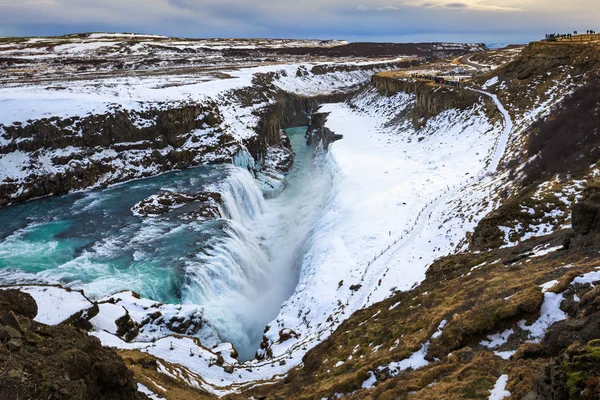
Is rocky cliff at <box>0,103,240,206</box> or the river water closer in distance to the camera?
the river water

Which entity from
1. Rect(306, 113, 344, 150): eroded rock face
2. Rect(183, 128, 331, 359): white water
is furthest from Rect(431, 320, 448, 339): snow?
Rect(306, 113, 344, 150): eroded rock face

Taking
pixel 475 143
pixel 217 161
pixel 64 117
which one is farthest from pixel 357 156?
pixel 64 117

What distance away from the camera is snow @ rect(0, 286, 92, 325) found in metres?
13.5

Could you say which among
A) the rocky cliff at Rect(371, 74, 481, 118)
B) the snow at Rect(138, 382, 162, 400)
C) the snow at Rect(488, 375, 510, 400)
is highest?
the rocky cliff at Rect(371, 74, 481, 118)

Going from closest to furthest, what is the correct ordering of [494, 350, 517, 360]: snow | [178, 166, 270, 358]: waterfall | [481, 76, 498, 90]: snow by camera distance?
[494, 350, 517, 360]: snow, [178, 166, 270, 358]: waterfall, [481, 76, 498, 90]: snow

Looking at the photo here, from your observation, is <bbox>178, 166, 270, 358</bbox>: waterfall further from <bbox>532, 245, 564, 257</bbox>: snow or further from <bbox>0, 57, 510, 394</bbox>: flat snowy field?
<bbox>532, 245, 564, 257</bbox>: snow

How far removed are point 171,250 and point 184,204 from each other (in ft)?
24.3

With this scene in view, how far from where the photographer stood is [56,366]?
23.2 ft

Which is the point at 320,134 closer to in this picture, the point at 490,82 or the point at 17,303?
the point at 490,82

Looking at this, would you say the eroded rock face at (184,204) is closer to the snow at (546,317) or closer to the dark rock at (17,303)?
the dark rock at (17,303)

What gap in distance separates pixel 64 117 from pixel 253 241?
72.7 ft

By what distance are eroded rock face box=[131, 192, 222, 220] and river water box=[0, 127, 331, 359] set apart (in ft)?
2.81

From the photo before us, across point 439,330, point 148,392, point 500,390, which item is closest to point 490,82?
point 439,330

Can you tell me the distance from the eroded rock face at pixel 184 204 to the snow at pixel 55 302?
1480 cm
